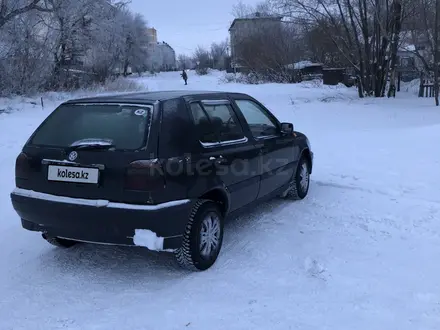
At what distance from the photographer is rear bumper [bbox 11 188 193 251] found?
3.50 metres

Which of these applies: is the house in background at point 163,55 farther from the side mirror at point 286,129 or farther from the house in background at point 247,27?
the side mirror at point 286,129

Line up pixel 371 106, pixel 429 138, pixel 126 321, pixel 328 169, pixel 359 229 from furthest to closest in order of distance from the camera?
pixel 371 106
pixel 429 138
pixel 328 169
pixel 359 229
pixel 126 321

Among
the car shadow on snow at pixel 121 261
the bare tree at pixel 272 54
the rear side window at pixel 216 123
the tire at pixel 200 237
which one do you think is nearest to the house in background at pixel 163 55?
the bare tree at pixel 272 54

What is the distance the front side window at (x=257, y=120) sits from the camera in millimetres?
4974

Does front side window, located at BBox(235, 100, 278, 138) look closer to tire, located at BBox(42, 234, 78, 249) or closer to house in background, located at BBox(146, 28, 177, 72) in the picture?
tire, located at BBox(42, 234, 78, 249)

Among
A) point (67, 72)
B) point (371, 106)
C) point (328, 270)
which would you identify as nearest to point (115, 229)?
point (328, 270)

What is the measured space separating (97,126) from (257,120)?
206 cm

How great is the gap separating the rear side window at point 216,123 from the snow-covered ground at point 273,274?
3.63 ft

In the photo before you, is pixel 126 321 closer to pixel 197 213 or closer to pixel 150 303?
pixel 150 303

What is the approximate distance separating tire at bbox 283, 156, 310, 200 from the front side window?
2.66ft

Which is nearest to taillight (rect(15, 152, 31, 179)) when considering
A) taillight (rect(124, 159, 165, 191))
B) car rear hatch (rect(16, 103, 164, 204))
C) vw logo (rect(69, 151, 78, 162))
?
car rear hatch (rect(16, 103, 164, 204))

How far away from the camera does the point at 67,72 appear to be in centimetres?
2689

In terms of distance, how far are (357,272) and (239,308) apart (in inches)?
46.0

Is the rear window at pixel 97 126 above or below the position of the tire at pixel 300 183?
above
